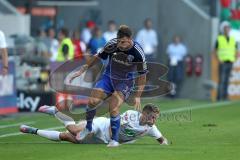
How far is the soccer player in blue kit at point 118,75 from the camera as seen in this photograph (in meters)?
14.8

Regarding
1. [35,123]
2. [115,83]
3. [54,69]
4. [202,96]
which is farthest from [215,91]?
[115,83]

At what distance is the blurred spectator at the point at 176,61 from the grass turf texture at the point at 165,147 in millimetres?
7673

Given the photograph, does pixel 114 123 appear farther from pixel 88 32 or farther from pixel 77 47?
pixel 88 32

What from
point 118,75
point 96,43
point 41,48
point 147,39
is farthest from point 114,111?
point 147,39

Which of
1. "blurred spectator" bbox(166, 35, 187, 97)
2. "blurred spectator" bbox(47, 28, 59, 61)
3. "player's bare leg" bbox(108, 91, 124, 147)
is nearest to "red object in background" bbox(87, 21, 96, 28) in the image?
"blurred spectator" bbox(47, 28, 59, 61)

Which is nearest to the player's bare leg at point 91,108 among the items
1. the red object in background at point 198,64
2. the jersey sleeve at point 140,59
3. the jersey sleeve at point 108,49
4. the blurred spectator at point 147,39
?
the jersey sleeve at point 108,49

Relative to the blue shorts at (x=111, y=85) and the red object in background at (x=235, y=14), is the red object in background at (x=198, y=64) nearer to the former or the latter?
the red object in background at (x=235, y=14)

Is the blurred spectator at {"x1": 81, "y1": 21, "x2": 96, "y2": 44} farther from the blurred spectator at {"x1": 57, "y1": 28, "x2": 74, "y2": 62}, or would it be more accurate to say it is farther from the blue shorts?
the blue shorts

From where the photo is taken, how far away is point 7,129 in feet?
60.8

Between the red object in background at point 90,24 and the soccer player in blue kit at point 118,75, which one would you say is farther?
Result: the red object in background at point 90,24

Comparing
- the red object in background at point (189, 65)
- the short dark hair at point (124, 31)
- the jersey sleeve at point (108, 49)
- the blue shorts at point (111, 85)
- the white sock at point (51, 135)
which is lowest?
the red object in background at point (189, 65)

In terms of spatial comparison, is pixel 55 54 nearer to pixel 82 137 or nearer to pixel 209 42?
pixel 209 42

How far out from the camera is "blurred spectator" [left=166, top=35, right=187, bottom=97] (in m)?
29.1

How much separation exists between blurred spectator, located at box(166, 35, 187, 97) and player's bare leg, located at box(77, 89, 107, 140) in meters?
14.0
